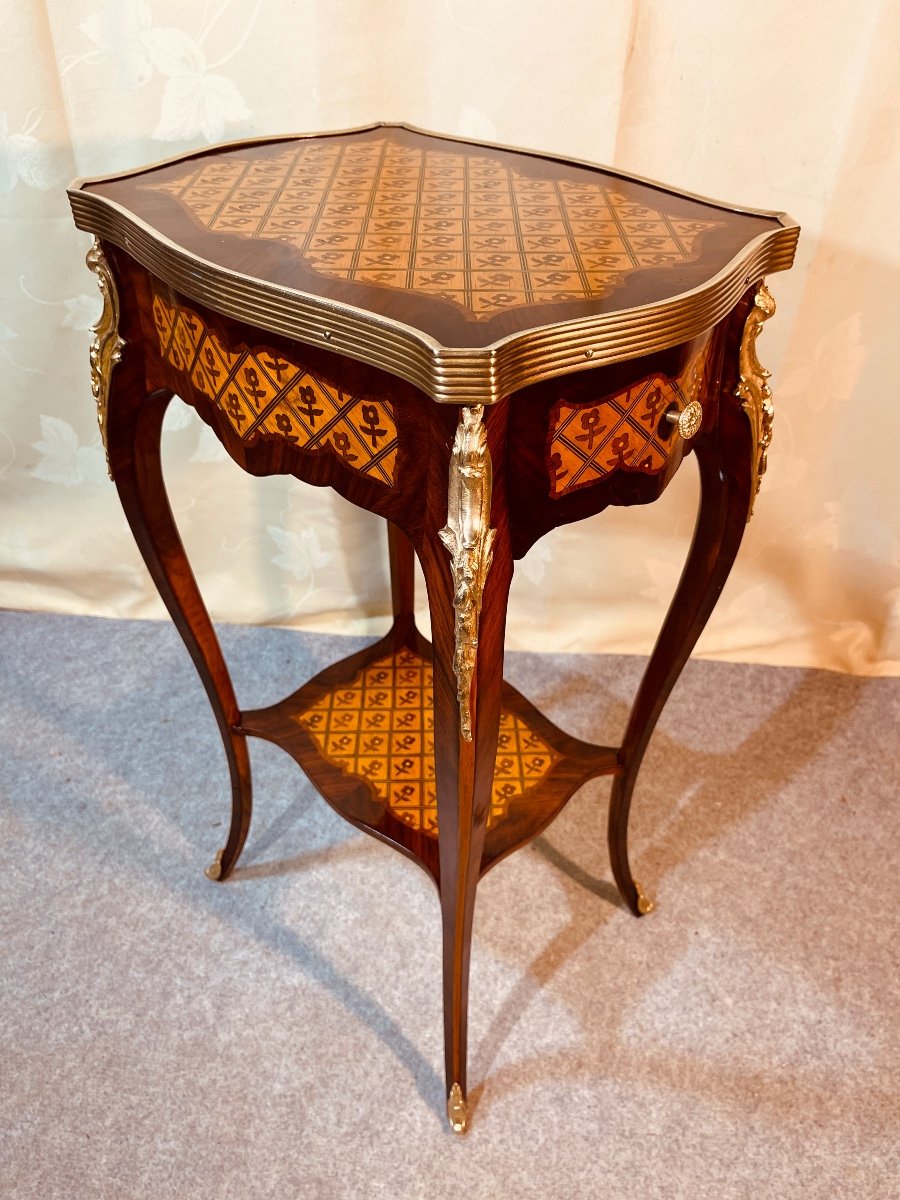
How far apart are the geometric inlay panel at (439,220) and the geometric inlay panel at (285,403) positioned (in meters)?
0.07

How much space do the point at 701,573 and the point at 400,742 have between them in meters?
0.36

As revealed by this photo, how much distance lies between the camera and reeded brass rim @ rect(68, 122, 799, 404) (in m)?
0.47

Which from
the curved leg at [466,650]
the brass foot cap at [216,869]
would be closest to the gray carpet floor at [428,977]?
the brass foot cap at [216,869]

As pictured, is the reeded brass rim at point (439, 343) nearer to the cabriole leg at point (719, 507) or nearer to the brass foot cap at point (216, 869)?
the cabriole leg at point (719, 507)

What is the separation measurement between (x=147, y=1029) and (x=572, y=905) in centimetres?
46

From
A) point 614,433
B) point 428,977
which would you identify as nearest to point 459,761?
point 614,433

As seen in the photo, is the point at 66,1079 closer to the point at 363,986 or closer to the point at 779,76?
the point at 363,986

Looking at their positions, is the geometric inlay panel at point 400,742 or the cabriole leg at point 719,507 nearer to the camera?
the cabriole leg at point 719,507

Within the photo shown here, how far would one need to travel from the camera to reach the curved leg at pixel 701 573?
28.0 inches

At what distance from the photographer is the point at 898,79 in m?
0.95

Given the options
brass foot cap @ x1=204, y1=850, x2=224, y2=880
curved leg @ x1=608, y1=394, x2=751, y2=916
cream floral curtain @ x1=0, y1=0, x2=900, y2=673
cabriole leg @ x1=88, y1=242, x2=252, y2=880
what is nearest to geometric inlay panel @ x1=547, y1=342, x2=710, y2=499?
curved leg @ x1=608, y1=394, x2=751, y2=916

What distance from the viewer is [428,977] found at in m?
0.97

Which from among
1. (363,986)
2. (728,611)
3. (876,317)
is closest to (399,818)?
(363,986)

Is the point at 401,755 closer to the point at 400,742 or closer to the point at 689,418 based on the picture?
the point at 400,742
